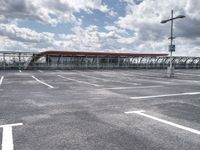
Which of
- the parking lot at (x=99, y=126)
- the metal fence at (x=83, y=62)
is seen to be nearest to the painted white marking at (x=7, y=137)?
the parking lot at (x=99, y=126)

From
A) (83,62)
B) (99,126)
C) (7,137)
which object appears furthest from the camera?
(83,62)

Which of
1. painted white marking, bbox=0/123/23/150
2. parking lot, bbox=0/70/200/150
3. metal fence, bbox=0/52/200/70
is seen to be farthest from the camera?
metal fence, bbox=0/52/200/70

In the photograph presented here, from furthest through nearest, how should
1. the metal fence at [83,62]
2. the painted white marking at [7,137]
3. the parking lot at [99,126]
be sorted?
the metal fence at [83,62] → the parking lot at [99,126] → the painted white marking at [7,137]

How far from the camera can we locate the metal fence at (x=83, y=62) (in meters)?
30.8

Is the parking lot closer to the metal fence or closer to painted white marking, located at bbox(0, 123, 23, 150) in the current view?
painted white marking, located at bbox(0, 123, 23, 150)

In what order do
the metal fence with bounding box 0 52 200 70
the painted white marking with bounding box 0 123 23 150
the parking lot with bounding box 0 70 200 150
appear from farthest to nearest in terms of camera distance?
the metal fence with bounding box 0 52 200 70, the parking lot with bounding box 0 70 200 150, the painted white marking with bounding box 0 123 23 150

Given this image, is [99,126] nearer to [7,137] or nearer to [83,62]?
[7,137]

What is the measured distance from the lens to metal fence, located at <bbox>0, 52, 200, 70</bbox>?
30.8 meters

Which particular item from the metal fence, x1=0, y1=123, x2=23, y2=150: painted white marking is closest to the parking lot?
x1=0, y1=123, x2=23, y2=150: painted white marking

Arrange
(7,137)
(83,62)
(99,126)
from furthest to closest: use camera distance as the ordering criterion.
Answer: (83,62)
(99,126)
(7,137)

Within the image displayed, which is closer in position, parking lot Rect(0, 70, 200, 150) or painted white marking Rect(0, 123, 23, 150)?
painted white marking Rect(0, 123, 23, 150)

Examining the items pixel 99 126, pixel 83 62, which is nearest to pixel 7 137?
pixel 99 126

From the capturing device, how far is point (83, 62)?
36312 millimetres

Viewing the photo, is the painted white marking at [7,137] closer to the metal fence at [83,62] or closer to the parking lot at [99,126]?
the parking lot at [99,126]
